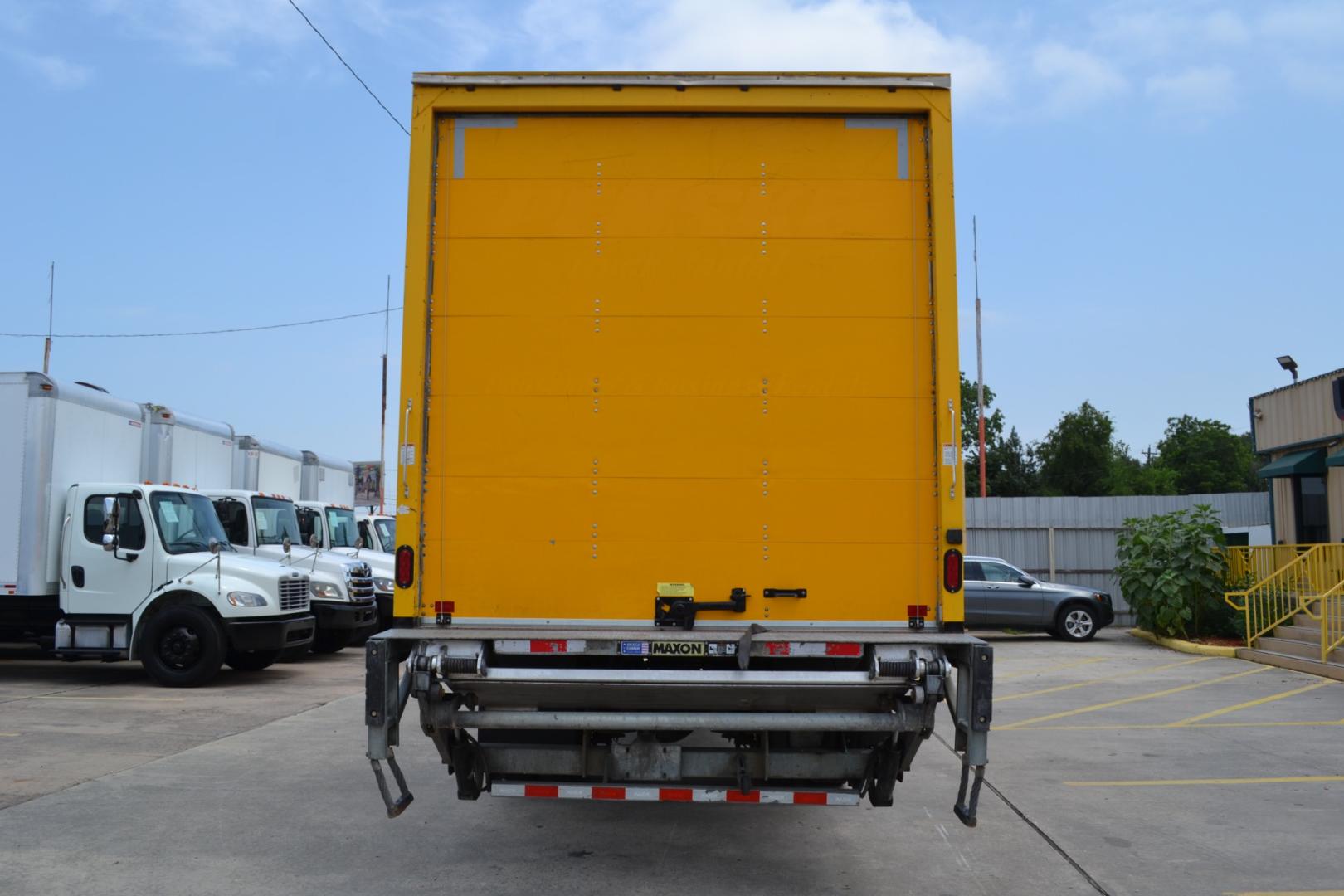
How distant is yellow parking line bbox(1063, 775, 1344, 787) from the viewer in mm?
8125

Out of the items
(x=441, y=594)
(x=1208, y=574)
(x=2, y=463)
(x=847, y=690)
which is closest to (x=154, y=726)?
(x=2, y=463)

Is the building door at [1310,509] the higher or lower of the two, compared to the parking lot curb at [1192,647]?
higher

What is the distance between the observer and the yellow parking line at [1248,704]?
1105 centimetres

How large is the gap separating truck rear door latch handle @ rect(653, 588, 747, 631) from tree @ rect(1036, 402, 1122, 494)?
56599 mm

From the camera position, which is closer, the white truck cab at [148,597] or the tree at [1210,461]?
the white truck cab at [148,597]

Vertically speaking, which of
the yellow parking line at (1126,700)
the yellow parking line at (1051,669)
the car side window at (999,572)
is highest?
the car side window at (999,572)

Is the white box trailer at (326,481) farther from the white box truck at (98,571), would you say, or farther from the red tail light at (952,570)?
the red tail light at (952,570)

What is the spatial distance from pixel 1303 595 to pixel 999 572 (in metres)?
5.11

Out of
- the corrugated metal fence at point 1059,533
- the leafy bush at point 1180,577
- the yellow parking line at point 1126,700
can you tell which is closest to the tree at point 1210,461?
the corrugated metal fence at point 1059,533

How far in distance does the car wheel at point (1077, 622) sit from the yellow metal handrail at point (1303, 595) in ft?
8.30

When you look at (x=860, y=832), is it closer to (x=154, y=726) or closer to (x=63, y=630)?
(x=154, y=726)

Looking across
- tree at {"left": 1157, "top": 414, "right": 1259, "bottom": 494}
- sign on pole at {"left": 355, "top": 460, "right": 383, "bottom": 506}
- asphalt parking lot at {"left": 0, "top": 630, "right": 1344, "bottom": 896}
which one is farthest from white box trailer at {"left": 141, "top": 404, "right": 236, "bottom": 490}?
tree at {"left": 1157, "top": 414, "right": 1259, "bottom": 494}

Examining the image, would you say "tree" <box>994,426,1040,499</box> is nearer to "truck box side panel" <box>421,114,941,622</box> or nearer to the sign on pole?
the sign on pole

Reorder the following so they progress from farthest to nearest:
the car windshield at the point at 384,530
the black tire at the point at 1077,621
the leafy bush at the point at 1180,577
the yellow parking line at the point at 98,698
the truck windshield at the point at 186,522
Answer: the car windshield at the point at 384,530 → the black tire at the point at 1077,621 → the leafy bush at the point at 1180,577 → the truck windshield at the point at 186,522 → the yellow parking line at the point at 98,698
